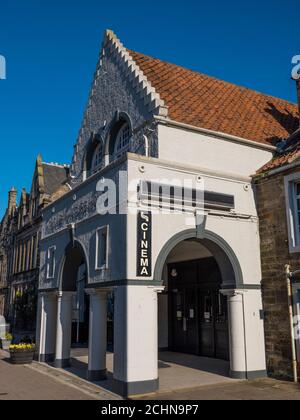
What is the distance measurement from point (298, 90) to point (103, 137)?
7161 millimetres

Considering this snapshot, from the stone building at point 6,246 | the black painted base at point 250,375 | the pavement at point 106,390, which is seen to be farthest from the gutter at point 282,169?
the stone building at point 6,246

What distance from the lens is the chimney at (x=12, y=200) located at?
40013mm

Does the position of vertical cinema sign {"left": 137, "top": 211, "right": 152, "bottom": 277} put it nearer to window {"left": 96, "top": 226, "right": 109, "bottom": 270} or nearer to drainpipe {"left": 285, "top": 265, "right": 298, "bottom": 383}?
window {"left": 96, "top": 226, "right": 109, "bottom": 270}

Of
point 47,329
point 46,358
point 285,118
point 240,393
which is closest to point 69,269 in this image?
point 47,329

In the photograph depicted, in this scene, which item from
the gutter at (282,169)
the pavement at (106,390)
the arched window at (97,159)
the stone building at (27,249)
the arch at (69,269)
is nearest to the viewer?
the pavement at (106,390)

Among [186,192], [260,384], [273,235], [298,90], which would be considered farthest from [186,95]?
[260,384]

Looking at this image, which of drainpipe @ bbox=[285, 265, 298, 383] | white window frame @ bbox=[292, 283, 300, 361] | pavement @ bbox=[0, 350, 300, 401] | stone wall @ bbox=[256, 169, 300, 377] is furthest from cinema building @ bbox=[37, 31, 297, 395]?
Answer: white window frame @ bbox=[292, 283, 300, 361]

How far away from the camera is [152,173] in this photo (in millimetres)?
11359

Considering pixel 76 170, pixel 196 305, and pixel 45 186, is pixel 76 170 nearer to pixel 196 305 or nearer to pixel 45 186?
pixel 196 305

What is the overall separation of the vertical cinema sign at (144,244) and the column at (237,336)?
9.60ft

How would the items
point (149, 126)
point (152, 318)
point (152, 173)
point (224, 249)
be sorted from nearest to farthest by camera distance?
Result: point (152, 318) < point (152, 173) < point (224, 249) < point (149, 126)

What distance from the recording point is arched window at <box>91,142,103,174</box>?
17078mm

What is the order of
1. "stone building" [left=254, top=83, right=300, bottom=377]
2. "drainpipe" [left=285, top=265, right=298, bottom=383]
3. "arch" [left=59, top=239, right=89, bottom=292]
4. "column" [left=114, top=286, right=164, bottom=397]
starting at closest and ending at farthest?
"column" [left=114, top=286, right=164, bottom=397] < "drainpipe" [left=285, top=265, right=298, bottom=383] < "stone building" [left=254, top=83, right=300, bottom=377] < "arch" [left=59, top=239, right=89, bottom=292]

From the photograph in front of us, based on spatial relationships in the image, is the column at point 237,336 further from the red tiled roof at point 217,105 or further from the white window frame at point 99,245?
the red tiled roof at point 217,105
